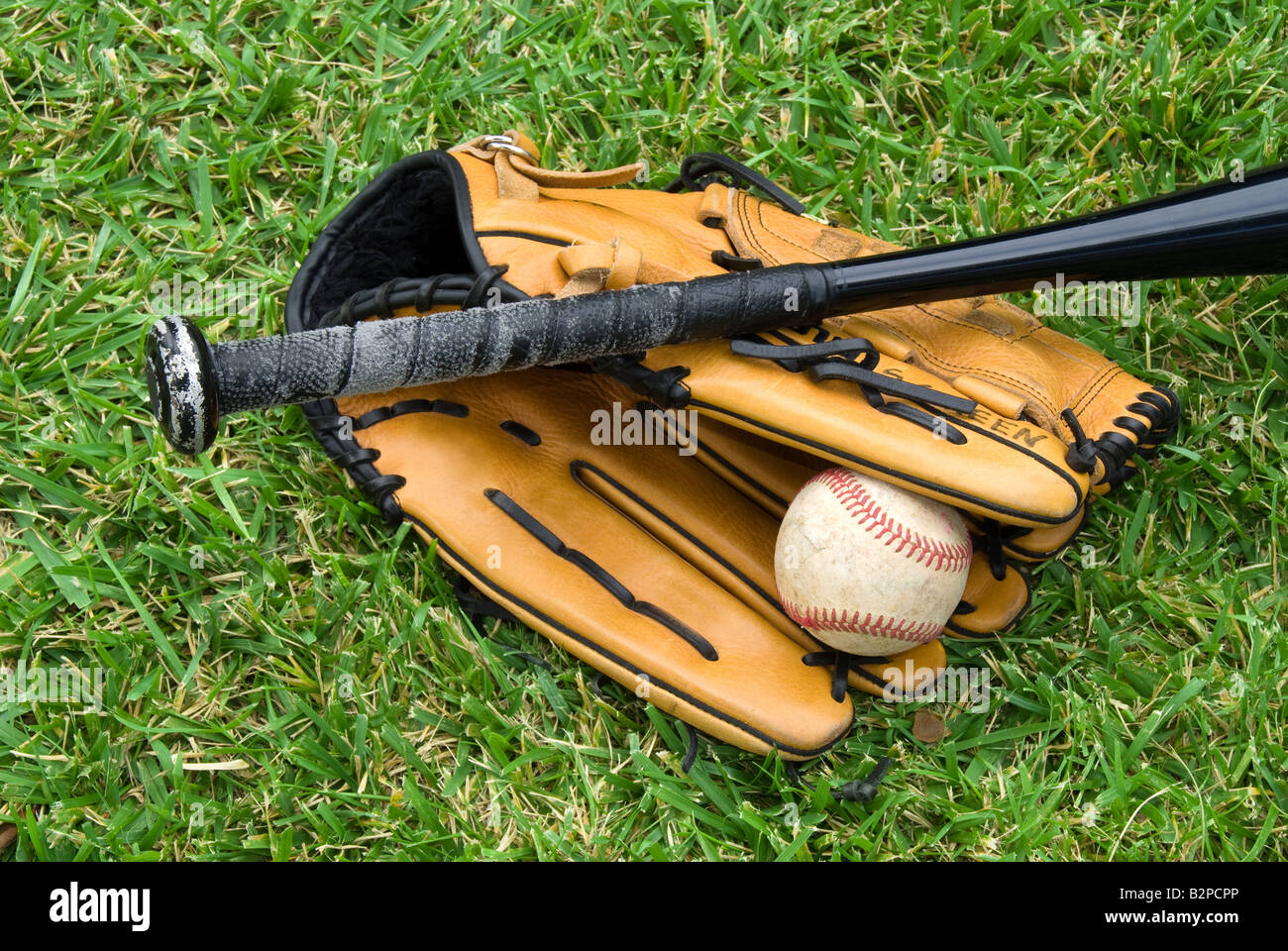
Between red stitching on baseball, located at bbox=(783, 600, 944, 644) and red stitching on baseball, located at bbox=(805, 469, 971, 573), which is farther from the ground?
red stitching on baseball, located at bbox=(805, 469, 971, 573)

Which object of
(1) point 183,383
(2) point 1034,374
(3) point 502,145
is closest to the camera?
(1) point 183,383

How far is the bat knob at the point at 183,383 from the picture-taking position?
2352 millimetres

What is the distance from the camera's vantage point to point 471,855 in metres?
2.70

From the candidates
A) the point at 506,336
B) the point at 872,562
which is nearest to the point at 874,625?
the point at 872,562

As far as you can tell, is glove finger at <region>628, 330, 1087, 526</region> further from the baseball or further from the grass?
the grass

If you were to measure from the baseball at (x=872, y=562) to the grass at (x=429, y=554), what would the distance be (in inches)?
14.6

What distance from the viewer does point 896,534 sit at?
8.69ft

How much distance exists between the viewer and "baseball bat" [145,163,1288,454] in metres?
2.48

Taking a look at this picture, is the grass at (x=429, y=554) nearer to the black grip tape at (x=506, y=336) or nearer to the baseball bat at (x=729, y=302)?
the baseball bat at (x=729, y=302)

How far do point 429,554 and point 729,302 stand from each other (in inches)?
40.4

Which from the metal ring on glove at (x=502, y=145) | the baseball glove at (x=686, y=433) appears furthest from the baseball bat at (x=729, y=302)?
the metal ring on glove at (x=502, y=145)

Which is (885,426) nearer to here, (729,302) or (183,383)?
(729,302)

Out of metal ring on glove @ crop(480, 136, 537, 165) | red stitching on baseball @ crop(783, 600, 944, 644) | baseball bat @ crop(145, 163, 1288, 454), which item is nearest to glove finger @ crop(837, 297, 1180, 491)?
baseball bat @ crop(145, 163, 1288, 454)

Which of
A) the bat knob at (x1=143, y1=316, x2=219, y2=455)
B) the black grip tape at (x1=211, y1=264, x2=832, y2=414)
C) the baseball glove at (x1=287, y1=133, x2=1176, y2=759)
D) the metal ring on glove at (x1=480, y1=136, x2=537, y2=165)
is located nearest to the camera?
the bat knob at (x1=143, y1=316, x2=219, y2=455)
